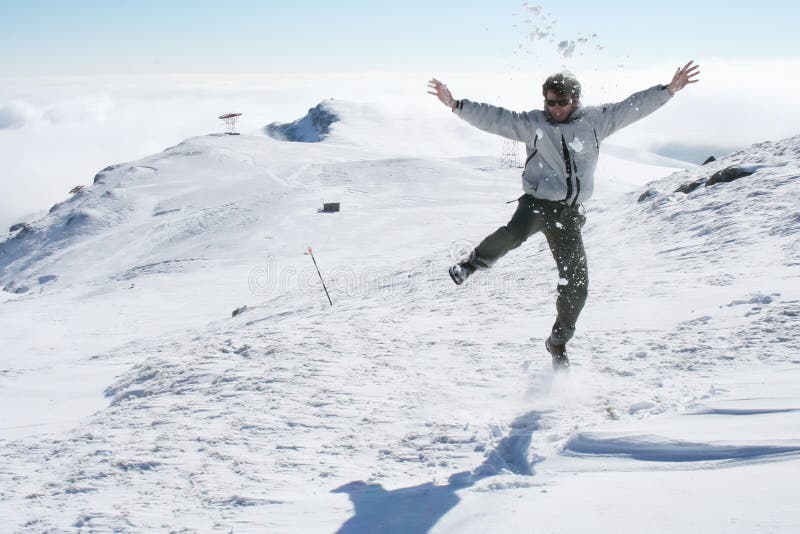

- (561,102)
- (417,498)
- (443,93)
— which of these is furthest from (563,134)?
(417,498)

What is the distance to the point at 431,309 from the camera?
8.65 meters

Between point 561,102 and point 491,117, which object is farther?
point 491,117

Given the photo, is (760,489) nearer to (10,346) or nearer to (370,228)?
(10,346)

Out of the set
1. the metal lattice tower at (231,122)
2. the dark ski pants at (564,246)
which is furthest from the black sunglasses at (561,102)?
the metal lattice tower at (231,122)

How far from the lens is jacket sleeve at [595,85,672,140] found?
4855 millimetres

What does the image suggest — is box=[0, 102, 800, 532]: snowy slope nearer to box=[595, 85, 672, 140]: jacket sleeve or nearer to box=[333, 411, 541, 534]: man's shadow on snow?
box=[333, 411, 541, 534]: man's shadow on snow

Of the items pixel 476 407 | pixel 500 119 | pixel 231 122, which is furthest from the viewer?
pixel 231 122

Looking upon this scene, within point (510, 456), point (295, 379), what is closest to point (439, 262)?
point (295, 379)

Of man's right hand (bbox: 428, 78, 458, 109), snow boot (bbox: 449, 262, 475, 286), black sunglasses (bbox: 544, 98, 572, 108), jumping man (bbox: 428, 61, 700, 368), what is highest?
man's right hand (bbox: 428, 78, 458, 109)

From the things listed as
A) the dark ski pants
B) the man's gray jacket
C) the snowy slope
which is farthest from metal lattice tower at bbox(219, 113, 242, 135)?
the dark ski pants

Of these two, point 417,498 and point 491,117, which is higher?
point 491,117

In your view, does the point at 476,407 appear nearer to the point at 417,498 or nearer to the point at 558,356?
the point at 558,356

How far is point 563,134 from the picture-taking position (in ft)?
15.4

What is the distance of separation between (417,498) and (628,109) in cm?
336
